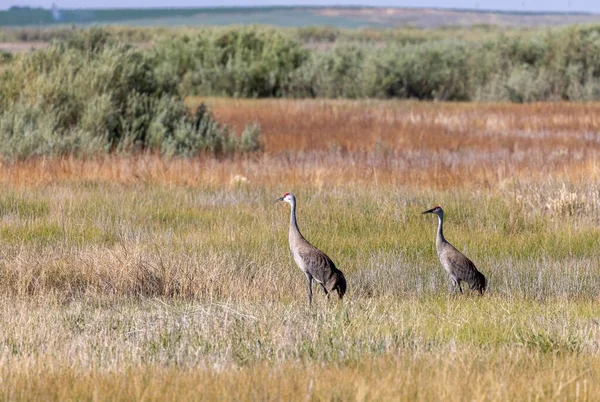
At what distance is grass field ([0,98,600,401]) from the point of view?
5617 mm

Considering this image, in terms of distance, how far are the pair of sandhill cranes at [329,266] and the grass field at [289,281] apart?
183 mm

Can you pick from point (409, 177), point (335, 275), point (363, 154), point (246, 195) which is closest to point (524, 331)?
point (335, 275)

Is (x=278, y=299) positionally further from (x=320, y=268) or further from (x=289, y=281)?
(x=289, y=281)

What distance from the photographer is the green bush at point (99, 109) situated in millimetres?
18188

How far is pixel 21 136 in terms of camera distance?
17.3 metres

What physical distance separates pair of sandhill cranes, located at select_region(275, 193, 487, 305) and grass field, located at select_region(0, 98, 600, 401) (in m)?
0.18

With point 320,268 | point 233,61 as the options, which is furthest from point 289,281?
point 233,61

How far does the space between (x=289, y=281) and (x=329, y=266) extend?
106 centimetres

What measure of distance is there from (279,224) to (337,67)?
3143cm

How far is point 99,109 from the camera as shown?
763 inches

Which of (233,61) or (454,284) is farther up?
(454,284)

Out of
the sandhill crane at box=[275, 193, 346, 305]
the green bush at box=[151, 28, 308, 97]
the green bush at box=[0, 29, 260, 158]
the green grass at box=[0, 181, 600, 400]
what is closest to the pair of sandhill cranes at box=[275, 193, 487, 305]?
the sandhill crane at box=[275, 193, 346, 305]

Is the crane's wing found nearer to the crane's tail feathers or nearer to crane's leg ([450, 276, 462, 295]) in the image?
the crane's tail feathers

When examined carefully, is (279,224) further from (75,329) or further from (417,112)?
(417,112)
